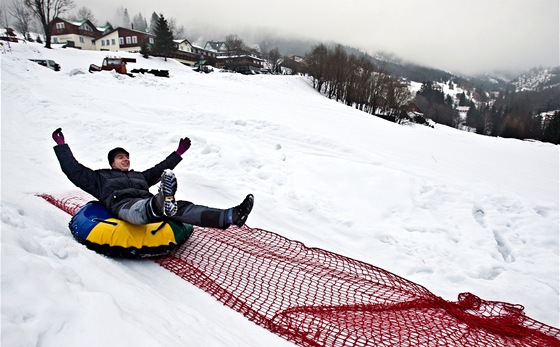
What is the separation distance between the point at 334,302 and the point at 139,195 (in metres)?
2.40

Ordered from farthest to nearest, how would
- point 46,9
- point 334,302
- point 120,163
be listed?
point 46,9 → point 120,163 → point 334,302

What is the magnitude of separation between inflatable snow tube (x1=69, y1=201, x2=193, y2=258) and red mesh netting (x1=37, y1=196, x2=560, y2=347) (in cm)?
21

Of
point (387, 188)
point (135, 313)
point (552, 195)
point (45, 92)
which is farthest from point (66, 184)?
point (552, 195)

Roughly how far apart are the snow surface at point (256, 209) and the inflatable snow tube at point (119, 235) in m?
0.18

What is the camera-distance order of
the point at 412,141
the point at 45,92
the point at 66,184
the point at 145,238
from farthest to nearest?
1. the point at 45,92
2. the point at 412,141
3. the point at 66,184
4. the point at 145,238

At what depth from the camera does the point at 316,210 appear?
18.0 ft

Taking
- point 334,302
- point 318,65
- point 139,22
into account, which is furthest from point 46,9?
point 139,22

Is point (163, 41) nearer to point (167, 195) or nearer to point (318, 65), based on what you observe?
point (318, 65)

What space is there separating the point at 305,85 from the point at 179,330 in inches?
1582

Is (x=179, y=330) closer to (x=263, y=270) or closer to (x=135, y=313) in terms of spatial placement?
(x=135, y=313)

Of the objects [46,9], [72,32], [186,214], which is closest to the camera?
[186,214]

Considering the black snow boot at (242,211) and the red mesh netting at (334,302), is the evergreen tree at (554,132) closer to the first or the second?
the red mesh netting at (334,302)

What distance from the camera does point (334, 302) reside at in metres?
3.10

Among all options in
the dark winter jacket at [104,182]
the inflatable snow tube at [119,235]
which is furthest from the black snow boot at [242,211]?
the dark winter jacket at [104,182]
